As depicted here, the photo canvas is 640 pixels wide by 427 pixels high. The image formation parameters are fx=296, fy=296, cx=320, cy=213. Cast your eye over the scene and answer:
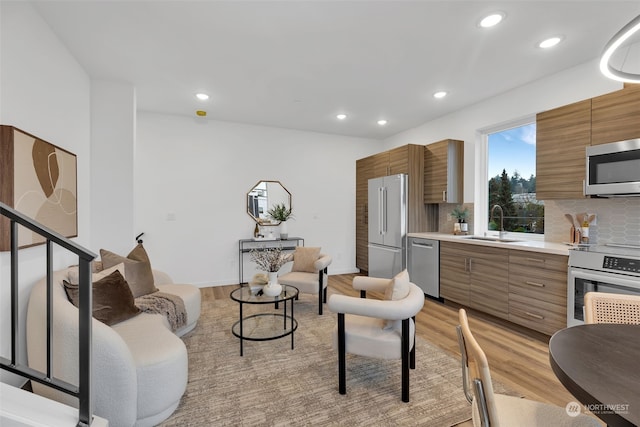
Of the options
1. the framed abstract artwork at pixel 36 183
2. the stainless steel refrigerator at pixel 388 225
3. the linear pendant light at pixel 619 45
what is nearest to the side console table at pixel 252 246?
the stainless steel refrigerator at pixel 388 225

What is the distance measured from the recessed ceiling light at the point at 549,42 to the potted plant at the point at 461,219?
7.18 feet

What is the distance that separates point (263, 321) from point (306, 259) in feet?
3.37

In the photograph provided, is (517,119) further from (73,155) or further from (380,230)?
(73,155)

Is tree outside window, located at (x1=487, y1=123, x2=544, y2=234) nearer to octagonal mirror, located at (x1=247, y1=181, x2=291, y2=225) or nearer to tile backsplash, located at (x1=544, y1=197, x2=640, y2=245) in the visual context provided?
tile backsplash, located at (x1=544, y1=197, x2=640, y2=245)

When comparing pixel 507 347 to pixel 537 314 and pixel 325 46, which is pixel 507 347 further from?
pixel 325 46

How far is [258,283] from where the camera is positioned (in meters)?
3.05

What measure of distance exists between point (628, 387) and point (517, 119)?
11.6ft

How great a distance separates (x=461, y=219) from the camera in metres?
4.34

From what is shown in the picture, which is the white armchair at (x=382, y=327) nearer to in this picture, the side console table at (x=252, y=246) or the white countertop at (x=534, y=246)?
the white countertop at (x=534, y=246)

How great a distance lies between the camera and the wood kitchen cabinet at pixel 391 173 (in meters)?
4.55

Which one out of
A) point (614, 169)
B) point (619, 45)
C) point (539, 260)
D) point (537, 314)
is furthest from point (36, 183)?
point (614, 169)

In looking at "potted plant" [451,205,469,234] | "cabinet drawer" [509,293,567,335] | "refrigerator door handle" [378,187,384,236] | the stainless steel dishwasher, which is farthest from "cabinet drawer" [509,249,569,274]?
"refrigerator door handle" [378,187,384,236]

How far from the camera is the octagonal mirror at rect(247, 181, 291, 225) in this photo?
5238 mm

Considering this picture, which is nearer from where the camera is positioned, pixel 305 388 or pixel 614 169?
pixel 305 388
